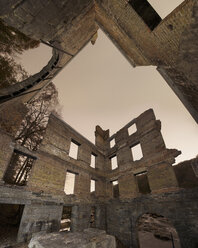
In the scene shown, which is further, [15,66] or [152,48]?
[15,66]

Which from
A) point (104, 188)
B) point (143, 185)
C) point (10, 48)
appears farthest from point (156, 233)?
point (10, 48)

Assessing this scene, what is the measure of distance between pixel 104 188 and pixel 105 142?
5257mm

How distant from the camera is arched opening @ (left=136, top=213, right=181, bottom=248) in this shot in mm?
7340

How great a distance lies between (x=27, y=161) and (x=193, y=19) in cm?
1425

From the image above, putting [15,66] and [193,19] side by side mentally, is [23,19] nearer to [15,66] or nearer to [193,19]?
[193,19]

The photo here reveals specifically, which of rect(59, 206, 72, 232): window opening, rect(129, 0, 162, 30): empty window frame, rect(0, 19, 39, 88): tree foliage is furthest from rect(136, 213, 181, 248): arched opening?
rect(0, 19, 39, 88): tree foliage

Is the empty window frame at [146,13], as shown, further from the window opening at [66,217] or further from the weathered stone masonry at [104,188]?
the window opening at [66,217]

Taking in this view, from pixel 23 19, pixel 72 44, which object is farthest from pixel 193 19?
pixel 72 44

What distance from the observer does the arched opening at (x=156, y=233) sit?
734 cm

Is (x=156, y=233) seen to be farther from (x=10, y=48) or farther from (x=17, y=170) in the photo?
(x=10, y=48)

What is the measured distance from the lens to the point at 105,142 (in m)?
14.2

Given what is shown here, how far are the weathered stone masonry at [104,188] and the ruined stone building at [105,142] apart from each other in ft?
0.15

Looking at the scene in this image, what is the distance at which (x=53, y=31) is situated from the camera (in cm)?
367

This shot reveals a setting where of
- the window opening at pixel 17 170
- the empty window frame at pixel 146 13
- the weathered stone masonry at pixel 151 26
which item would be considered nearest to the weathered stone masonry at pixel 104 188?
the weathered stone masonry at pixel 151 26
